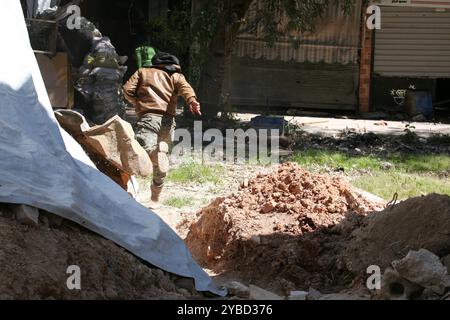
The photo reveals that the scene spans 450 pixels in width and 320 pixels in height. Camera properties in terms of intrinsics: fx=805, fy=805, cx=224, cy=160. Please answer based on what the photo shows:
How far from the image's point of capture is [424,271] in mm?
5121

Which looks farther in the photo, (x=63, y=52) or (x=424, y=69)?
(x=424, y=69)

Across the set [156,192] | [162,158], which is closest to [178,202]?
[156,192]

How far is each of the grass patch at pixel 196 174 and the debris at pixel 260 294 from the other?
3.94m

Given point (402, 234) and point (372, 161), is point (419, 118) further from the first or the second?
point (402, 234)

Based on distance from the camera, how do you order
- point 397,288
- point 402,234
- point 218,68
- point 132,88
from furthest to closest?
1. point 218,68
2. point 132,88
3. point 402,234
4. point 397,288

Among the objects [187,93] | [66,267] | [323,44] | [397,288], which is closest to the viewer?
[66,267]

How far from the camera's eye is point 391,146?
A: 12.9 meters

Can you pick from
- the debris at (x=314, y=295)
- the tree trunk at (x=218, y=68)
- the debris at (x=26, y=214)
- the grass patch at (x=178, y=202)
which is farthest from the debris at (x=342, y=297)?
the tree trunk at (x=218, y=68)

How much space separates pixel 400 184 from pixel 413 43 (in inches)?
323
